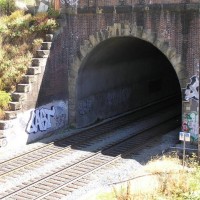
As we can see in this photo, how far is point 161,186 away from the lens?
1460 cm

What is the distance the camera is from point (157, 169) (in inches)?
679

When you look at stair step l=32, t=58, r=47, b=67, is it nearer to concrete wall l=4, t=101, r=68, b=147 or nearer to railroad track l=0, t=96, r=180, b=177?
concrete wall l=4, t=101, r=68, b=147

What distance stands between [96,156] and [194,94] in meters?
5.53

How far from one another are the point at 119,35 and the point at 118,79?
18.6ft

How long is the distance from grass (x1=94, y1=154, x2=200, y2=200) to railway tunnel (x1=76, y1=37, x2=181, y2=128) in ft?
29.6

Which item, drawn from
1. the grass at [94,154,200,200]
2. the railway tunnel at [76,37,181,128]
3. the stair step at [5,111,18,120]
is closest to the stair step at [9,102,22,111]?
the stair step at [5,111,18,120]

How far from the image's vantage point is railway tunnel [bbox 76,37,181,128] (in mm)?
→ 25094

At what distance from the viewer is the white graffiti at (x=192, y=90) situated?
20763 millimetres

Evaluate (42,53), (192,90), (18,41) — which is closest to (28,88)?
(42,53)

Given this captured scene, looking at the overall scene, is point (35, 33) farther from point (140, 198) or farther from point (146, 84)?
point (140, 198)

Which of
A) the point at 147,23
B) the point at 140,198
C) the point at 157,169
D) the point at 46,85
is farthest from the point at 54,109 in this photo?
the point at 140,198

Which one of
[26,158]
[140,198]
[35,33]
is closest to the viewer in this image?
[140,198]

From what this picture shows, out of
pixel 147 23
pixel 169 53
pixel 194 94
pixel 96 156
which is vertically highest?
pixel 147 23

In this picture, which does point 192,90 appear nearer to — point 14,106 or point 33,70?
point 33,70
